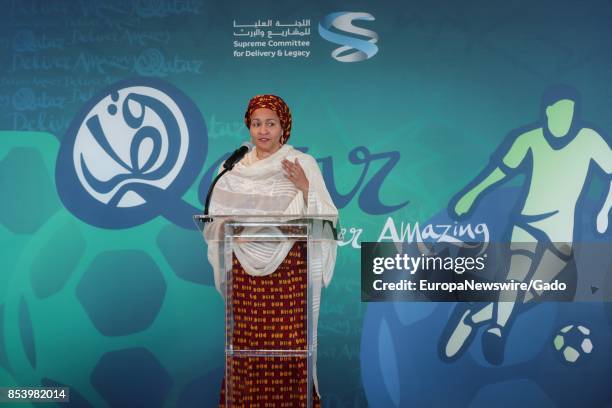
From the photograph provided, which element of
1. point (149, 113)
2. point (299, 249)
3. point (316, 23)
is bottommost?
point (299, 249)

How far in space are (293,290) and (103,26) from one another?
2.72 metres

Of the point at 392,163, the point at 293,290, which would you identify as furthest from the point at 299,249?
the point at 392,163

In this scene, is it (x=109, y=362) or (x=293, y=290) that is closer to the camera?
(x=293, y=290)

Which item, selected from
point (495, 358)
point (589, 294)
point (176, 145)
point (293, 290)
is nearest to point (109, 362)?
point (176, 145)

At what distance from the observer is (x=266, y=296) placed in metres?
3.77

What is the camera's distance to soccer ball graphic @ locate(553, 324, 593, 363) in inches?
203

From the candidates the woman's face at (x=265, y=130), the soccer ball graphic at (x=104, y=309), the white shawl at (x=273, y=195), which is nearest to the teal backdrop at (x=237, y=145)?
the soccer ball graphic at (x=104, y=309)

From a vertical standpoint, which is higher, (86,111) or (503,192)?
(86,111)

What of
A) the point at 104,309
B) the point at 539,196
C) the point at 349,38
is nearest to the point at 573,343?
the point at 539,196

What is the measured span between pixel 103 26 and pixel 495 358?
11.5 ft

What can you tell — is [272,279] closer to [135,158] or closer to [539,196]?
[135,158]

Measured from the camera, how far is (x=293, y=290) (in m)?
3.74

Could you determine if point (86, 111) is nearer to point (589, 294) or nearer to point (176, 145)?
point (176, 145)

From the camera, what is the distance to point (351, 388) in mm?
5215
